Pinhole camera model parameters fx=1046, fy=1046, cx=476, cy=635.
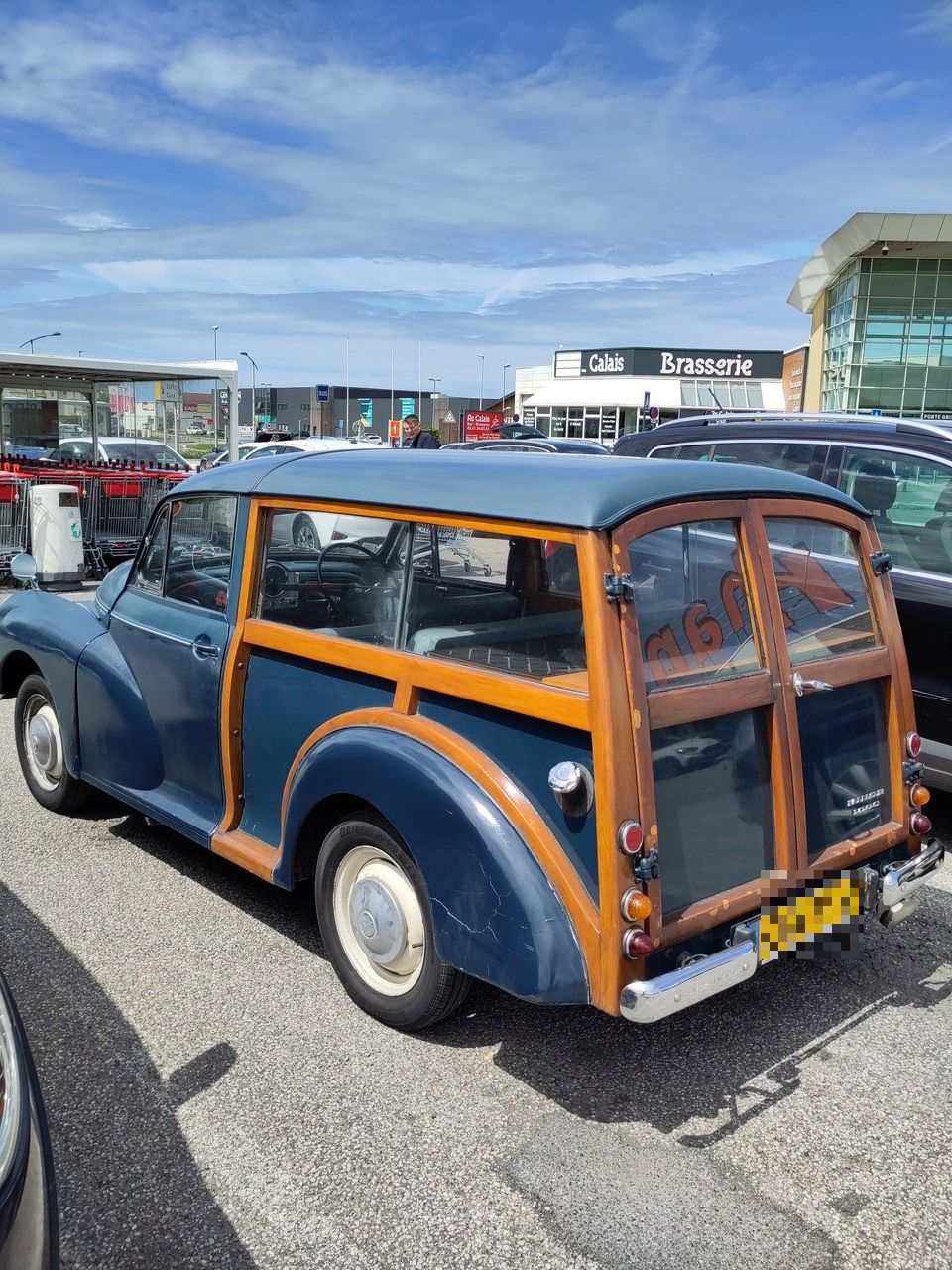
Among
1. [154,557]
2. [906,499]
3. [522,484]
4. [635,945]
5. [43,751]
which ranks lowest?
[43,751]

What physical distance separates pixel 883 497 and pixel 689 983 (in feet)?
11.4

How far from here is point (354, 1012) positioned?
3.48m

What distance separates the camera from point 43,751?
509 centimetres

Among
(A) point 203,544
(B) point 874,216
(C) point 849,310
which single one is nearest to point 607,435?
(C) point 849,310

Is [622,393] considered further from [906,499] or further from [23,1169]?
[23,1169]

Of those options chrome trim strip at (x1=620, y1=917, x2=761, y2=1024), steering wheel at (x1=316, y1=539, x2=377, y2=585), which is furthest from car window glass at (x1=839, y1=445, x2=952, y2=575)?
chrome trim strip at (x1=620, y1=917, x2=761, y2=1024)

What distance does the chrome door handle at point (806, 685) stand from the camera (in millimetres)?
3115

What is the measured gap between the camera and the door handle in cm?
398

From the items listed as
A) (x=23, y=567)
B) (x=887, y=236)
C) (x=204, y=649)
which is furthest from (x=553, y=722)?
(x=887, y=236)

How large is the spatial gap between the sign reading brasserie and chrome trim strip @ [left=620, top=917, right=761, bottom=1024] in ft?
214

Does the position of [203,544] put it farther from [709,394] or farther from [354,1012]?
[709,394]

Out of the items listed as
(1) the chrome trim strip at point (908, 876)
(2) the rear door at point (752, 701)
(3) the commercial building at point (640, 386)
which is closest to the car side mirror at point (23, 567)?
(2) the rear door at point (752, 701)

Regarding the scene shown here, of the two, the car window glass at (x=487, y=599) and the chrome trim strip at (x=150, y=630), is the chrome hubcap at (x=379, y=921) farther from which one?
the chrome trim strip at (x=150, y=630)

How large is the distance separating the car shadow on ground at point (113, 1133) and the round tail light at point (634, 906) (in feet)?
3.94
